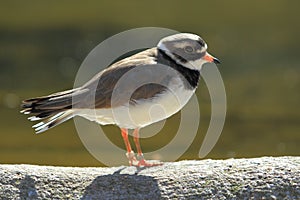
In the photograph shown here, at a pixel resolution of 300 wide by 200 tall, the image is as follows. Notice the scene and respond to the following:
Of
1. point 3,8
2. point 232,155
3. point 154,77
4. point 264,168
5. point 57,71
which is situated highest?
point 3,8

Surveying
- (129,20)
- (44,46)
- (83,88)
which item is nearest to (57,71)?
(44,46)

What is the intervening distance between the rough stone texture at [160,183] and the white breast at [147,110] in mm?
428

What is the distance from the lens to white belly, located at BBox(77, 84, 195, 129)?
277 inches

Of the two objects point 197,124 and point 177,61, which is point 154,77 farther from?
point 197,124

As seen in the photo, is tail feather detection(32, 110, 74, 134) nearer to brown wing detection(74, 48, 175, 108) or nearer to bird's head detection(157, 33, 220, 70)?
brown wing detection(74, 48, 175, 108)

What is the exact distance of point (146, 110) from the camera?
23.1ft

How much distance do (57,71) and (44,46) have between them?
1566mm

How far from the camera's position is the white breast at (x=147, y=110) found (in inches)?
277

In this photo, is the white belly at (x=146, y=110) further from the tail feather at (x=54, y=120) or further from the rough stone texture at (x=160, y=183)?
the rough stone texture at (x=160, y=183)

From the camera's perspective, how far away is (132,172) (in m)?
7.05

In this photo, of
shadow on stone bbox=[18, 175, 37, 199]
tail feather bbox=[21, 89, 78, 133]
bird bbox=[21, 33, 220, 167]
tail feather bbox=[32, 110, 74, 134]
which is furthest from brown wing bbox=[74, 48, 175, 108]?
shadow on stone bbox=[18, 175, 37, 199]

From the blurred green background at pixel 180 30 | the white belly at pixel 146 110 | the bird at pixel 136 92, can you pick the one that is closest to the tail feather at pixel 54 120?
the bird at pixel 136 92

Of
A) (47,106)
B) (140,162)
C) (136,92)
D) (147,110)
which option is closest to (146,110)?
(147,110)

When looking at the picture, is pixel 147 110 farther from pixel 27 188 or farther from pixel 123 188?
pixel 27 188
